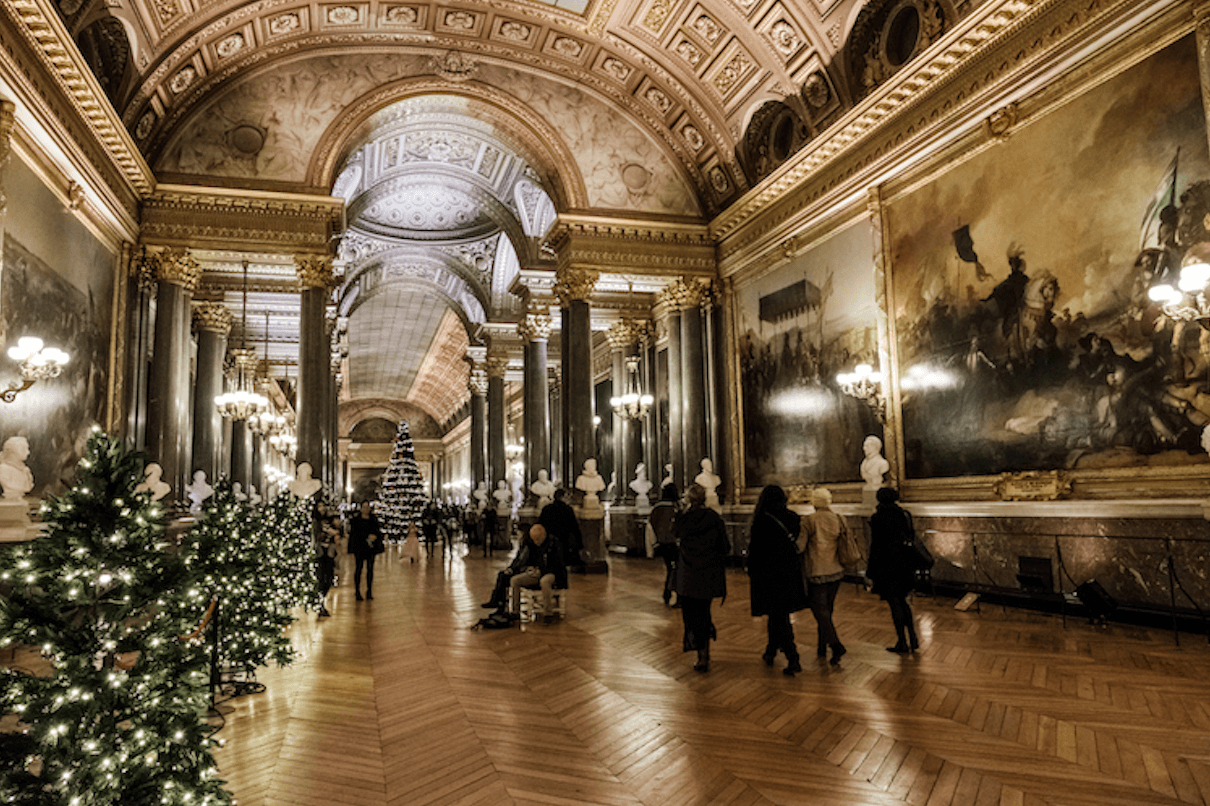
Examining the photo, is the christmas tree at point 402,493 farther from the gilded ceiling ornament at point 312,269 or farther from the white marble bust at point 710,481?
the white marble bust at point 710,481

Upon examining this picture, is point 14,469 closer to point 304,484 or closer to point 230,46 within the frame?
point 304,484

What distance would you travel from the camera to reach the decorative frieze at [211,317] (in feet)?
59.3

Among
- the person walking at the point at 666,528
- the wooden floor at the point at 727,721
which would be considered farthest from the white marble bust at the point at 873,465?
the wooden floor at the point at 727,721

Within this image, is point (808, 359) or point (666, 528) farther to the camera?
point (808, 359)

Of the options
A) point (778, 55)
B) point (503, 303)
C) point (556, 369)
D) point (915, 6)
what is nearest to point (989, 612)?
point (915, 6)

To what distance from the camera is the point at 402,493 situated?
32406 mm

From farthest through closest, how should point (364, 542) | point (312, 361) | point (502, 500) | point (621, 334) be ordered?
1. point (502, 500)
2. point (621, 334)
3. point (312, 361)
4. point (364, 542)

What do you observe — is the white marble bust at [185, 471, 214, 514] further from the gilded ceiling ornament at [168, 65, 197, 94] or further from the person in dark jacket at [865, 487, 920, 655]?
the person in dark jacket at [865, 487, 920, 655]

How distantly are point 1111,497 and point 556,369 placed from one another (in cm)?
2195

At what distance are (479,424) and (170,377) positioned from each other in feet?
51.8

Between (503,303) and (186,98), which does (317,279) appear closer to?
(186,98)

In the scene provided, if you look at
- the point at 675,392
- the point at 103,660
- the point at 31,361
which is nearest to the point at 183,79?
the point at 31,361

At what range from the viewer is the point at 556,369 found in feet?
92.9

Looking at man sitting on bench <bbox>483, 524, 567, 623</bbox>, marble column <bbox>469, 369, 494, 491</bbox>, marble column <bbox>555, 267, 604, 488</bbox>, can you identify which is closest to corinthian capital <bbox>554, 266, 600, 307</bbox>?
marble column <bbox>555, 267, 604, 488</bbox>
